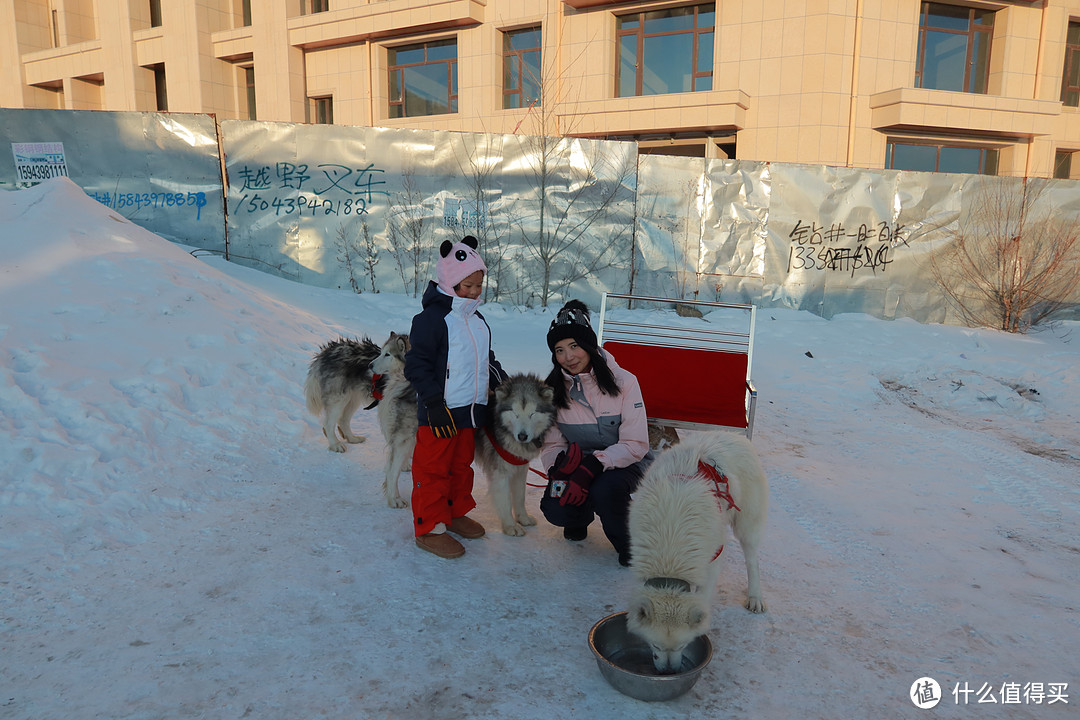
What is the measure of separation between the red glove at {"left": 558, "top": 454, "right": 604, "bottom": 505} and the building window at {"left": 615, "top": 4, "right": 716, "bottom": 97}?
1522cm

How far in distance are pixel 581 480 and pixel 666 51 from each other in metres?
16.1

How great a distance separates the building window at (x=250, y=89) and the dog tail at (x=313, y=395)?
19.5 metres

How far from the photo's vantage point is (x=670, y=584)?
235cm

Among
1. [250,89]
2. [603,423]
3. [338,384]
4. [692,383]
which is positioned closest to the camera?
[603,423]

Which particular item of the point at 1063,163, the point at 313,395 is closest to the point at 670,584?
the point at 313,395

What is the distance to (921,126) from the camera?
14953 mm

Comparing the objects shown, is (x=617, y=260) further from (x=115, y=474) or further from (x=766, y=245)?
(x=115, y=474)

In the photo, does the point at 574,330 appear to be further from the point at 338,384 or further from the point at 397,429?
the point at 338,384

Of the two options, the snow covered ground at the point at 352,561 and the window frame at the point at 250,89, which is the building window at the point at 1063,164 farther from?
the window frame at the point at 250,89

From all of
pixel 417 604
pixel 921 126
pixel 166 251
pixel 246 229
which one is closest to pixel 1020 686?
pixel 417 604

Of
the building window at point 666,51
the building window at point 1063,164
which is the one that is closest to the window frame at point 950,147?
the building window at point 1063,164

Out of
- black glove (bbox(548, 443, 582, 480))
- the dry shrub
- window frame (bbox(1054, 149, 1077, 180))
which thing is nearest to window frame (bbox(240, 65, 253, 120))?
the dry shrub

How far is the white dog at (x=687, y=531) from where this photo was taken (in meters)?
2.31

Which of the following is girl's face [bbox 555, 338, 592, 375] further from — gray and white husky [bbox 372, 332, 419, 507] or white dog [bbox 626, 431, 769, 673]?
gray and white husky [bbox 372, 332, 419, 507]
